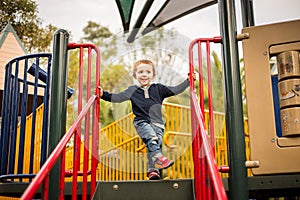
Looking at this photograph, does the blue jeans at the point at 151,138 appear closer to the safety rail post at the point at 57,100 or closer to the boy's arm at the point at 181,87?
the boy's arm at the point at 181,87

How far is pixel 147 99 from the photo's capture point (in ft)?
12.4

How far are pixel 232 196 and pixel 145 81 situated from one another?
4.24 ft

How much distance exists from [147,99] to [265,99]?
3.40 feet

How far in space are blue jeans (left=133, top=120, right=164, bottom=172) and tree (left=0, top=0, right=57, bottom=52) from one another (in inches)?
372

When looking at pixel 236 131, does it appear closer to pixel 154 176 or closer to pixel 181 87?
pixel 154 176

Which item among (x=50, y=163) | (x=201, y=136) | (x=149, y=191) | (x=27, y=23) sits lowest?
(x=149, y=191)

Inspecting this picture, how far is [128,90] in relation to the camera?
12.6 ft

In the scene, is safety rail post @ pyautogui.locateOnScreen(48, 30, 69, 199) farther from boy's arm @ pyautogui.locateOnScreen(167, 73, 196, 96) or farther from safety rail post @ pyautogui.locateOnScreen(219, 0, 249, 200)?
safety rail post @ pyautogui.locateOnScreen(219, 0, 249, 200)

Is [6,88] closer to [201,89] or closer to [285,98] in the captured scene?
[201,89]

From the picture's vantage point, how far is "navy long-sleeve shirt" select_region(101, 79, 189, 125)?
3748 mm

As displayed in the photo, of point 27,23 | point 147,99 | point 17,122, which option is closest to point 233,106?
point 147,99

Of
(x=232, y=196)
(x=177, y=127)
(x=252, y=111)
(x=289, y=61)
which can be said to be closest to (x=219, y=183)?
(x=232, y=196)

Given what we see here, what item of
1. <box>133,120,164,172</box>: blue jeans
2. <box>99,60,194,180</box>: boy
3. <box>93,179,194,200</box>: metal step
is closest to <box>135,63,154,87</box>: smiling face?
Result: <box>99,60,194,180</box>: boy

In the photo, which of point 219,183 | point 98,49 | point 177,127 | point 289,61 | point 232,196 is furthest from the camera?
point 177,127
